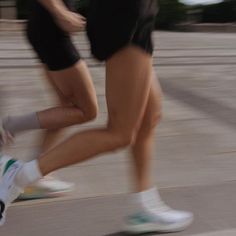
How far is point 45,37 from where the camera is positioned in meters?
3.18

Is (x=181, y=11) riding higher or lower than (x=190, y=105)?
lower

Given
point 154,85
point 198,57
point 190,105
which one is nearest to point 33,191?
point 154,85

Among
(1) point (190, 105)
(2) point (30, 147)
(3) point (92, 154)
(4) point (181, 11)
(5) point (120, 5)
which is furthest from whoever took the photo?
(4) point (181, 11)

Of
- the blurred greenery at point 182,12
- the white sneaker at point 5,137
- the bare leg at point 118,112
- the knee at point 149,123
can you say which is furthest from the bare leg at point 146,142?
the blurred greenery at point 182,12

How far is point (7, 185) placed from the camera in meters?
2.83

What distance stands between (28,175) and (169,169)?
4.99ft

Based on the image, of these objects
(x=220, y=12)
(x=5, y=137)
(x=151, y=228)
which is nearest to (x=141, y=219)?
(x=151, y=228)

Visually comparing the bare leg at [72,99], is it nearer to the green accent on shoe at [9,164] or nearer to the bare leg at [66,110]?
the bare leg at [66,110]

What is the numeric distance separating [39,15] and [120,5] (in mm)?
698

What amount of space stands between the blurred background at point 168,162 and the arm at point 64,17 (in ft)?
0.63

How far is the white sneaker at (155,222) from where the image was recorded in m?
2.96

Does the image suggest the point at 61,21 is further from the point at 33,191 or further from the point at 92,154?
the point at 33,191

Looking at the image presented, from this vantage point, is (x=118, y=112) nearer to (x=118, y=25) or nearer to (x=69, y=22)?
(x=118, y=25)

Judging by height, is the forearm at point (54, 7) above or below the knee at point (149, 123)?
above
